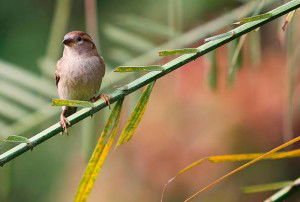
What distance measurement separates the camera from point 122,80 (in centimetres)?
233

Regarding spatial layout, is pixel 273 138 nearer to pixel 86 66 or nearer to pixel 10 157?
pixel 86 66

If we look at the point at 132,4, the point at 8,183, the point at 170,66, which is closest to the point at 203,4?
the point at 132,4

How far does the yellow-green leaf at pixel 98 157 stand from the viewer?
1.28 m

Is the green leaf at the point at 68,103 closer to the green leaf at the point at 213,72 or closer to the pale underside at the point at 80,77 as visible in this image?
the green leaf at the point at 213,72

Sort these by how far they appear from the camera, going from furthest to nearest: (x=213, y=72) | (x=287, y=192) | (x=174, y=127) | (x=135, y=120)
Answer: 1. (x=174, y=127)
2. (x=213, y=72)
3. (x=135, y=120)
4. (x=287, y=192)

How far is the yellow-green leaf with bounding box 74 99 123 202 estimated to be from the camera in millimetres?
1280

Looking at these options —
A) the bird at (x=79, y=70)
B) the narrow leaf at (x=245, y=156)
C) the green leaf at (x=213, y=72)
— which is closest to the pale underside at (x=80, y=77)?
the bird at (x=79, y=70)

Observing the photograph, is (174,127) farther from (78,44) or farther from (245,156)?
(245,156)

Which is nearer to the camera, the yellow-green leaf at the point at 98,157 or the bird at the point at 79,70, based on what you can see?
the yellow-green leaf at the point at 98,157

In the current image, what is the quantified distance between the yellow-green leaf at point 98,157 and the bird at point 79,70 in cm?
108

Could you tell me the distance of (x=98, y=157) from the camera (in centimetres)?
133

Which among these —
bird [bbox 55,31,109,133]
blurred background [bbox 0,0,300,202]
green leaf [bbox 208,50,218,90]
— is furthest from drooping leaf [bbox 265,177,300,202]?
blurred background [bbox 0,0,300,202]

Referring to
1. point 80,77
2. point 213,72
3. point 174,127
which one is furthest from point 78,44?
point 174,127

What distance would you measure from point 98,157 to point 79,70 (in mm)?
1281
